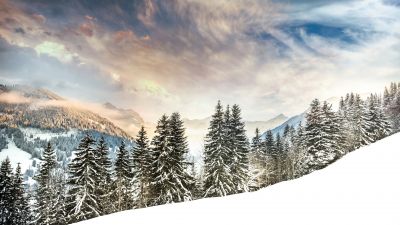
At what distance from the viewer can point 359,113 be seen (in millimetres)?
74938

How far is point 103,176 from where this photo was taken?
4269cm

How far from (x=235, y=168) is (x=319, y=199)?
109 ft

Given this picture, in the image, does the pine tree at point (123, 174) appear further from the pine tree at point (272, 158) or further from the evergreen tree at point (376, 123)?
the evergreen tree at point (376, 123)

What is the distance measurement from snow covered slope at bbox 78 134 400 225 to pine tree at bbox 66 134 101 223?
26769mm

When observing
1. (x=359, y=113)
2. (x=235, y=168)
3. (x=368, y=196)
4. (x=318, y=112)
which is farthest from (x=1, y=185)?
(x=359, y=113)

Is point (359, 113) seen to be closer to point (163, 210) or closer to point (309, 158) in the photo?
point (309, 158)

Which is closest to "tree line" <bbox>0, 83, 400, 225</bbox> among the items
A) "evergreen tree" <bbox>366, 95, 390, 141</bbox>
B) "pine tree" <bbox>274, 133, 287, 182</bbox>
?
"evergreen tree" <bbox>366, 95, 390, 141</bbox>

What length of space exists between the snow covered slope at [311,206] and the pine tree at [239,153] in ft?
94.2

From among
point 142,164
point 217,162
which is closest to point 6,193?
point 142,164

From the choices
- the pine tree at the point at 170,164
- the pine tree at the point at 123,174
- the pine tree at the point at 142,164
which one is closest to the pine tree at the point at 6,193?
the pine tree at the point at 123,174

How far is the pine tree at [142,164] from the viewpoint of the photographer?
135ft

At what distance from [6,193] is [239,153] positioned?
38.5 m

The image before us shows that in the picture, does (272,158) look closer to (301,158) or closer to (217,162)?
(301,158)

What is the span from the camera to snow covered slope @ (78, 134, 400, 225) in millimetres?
10195
